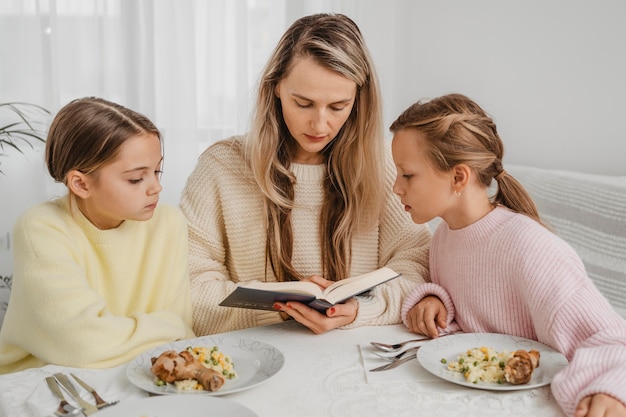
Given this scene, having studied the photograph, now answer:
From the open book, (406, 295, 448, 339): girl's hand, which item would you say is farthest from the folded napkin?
(406, 295, 448, 339): girl's hand

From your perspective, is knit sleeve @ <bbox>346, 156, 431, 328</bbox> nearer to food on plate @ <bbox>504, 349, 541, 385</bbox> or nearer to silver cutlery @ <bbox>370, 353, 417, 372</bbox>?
silver cutlery @ <bbox>370, 353, 417, 372</bbox>

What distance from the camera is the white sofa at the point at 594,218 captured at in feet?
6.98

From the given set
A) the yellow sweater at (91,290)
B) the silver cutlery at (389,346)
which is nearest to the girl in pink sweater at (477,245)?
the silver cutlery at (389,346)

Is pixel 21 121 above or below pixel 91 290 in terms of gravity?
above

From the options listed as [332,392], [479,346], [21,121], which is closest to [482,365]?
[479,346]

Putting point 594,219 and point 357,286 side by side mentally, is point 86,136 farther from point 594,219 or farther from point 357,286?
point 594,219

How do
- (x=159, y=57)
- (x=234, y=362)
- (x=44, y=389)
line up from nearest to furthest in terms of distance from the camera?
(x=44, y=389) < (x=234, y=362) < (x=159, y=57)

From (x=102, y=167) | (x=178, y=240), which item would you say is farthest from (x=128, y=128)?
(x=178, y=240)

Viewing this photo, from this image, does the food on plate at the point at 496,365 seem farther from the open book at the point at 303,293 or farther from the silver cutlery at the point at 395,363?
the open book at the point at 303,293

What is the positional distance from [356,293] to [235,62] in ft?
→ 6.83

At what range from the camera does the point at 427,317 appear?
1.54 metres

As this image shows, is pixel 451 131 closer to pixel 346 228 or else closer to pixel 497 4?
pixel 346 228

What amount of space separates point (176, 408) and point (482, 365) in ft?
1.77

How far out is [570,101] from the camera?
2.71m
